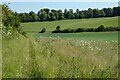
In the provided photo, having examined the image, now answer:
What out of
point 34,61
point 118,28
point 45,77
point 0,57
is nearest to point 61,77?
point 45,77


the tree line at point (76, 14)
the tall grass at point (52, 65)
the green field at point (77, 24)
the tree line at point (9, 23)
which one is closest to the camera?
the tall grass at point (52, 65)

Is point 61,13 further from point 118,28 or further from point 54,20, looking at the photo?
point 118,28

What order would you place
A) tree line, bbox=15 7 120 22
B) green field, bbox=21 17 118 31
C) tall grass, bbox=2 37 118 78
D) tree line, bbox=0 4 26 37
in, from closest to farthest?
tall grass, bbox=2 37 118 78 < tree line, bbox=0 4 26 37 < green field, bbox=21 17 118 31 < tree line, bbox=15 7 120 22

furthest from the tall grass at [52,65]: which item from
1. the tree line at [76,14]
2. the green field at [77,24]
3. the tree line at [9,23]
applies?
the tree line at [76,14]

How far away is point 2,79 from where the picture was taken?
6.86m

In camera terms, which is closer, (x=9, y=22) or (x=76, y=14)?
(x=9, y=22)

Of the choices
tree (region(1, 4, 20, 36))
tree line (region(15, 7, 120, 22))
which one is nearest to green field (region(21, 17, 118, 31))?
tree line (region(15, 7, 120, 22))

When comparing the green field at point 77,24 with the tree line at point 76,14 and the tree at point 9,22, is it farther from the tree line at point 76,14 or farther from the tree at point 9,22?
the tree at point 9,22

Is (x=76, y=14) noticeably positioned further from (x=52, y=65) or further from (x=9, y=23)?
(x=52, y=65)

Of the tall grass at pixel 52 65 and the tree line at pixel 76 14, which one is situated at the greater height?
the tree line at pixel 76 14

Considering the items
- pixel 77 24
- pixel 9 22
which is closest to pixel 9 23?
pixel 9 22

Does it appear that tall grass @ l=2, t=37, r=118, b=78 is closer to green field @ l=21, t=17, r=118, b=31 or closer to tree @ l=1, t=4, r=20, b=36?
tree @ l=1, t=4, r=20, b=36

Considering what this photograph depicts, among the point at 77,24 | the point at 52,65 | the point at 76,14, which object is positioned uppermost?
the point at 76,14

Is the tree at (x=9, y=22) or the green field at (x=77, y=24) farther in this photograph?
the green field at (x=77, y=24)
